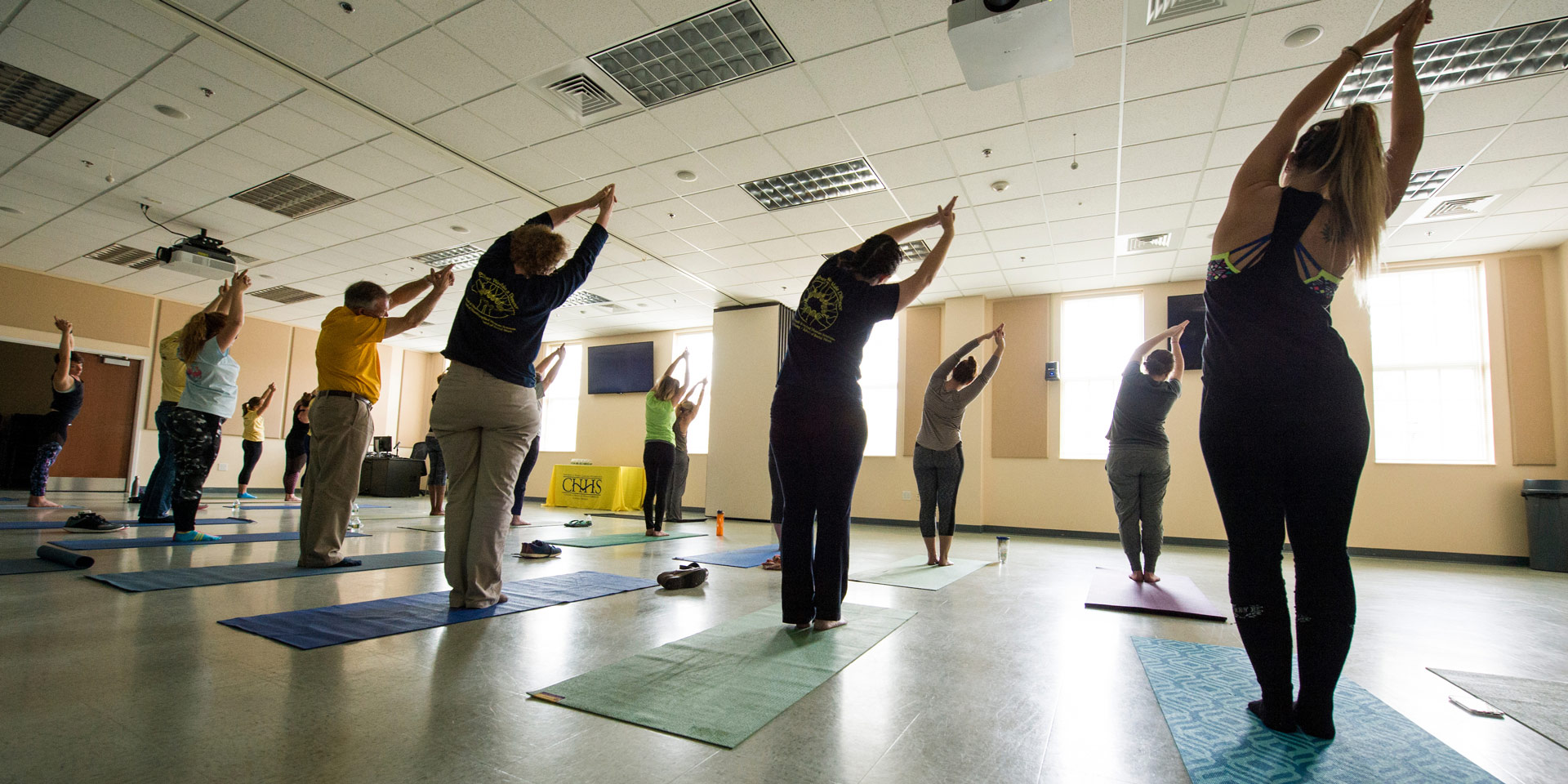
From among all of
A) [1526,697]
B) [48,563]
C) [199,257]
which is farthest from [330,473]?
A: [199,257]

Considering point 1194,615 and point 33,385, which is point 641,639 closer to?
point 1194,615

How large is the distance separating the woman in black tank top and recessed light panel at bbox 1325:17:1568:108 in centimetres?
341

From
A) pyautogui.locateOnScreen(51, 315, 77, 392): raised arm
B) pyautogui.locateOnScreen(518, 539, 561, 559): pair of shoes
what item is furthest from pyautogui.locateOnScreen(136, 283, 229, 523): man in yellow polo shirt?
pyautogui.locateOnScreen(518, 539, 561, 559): pair of shoes

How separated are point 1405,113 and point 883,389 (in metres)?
8.92


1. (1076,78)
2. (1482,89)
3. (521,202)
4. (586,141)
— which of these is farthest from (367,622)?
(1482,89)

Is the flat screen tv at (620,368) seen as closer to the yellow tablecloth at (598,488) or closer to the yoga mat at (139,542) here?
the yellow tablecloth at (598,488)

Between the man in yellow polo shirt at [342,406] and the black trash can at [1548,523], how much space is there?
380 inches

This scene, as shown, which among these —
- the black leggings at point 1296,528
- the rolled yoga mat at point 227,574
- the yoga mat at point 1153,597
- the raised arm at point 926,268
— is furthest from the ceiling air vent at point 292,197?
the black leggings at point 1296,528

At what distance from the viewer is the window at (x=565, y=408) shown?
537 inches

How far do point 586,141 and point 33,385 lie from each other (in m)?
11.2

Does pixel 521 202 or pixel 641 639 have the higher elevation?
pixel 521 202

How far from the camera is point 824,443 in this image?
2279 mm

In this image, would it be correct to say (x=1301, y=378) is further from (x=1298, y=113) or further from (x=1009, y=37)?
(x=1009, y=37)

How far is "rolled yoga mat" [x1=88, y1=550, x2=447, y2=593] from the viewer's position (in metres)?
2.65
